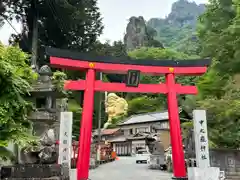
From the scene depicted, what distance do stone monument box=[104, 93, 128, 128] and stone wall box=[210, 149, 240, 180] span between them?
3705cm

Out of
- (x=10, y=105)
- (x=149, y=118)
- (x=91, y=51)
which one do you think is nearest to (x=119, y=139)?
(x=149, y=118)

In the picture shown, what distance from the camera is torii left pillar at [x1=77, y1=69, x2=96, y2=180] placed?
11.9m

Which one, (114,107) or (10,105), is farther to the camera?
(114,107)

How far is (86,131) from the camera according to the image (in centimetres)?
1239

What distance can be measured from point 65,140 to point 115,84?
432cm

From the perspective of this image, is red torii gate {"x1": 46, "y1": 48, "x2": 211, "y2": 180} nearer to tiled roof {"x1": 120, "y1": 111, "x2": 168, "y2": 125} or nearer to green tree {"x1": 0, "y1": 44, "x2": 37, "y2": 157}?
green tree {"x1": 0, "y1": 44, "x2": 37, "y2": 157}

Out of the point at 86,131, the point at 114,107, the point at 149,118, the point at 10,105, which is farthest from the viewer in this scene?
the point at 114,107

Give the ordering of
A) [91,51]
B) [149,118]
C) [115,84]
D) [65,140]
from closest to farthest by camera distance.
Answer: [65,140] < [115,84] < [91,51] < [149,118]

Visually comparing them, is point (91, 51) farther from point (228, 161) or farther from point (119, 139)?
point (119, 139)

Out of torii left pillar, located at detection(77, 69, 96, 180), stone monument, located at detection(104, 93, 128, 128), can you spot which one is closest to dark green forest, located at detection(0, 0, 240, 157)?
torii left pillar, located at detection(77, 69, 96, 180)

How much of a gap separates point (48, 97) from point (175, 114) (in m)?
6.09

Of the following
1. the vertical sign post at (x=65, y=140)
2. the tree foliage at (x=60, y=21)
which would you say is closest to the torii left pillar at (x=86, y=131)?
the vertical sign post at (x=65, y=140)

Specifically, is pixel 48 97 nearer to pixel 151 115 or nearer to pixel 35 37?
pixel 35 37

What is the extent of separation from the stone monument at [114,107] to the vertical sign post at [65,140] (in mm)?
38231
